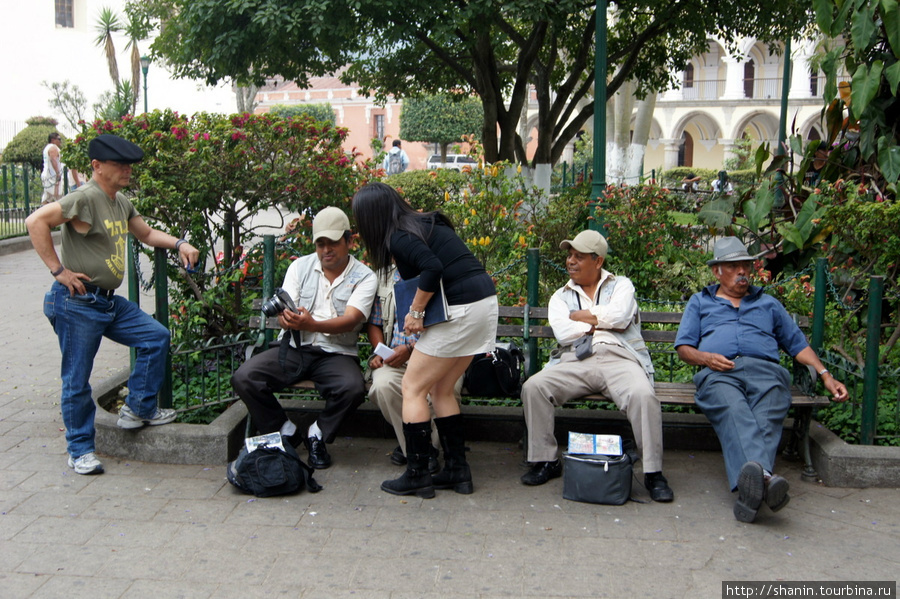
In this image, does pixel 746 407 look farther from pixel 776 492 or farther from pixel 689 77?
pixel 689 77

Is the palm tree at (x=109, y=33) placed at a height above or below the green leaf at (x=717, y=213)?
above

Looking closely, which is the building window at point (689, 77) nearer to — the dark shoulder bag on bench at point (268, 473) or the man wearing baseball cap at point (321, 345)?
the man wearing baseball cap at point (321, 345)

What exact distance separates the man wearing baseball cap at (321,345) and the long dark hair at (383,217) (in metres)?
0.52

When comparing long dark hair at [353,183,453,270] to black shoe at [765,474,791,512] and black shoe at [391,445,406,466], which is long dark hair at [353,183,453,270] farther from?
black shoe at [765,474,791,512]

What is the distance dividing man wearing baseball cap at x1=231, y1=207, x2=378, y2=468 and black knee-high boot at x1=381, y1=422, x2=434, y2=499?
48 cm

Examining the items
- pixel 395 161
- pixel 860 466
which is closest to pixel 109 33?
pixel 395 161

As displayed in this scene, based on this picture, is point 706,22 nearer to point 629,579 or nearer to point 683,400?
point 683,400

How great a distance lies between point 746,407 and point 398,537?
76.1 inches

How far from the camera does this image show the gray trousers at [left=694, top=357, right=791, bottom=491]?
4.47 metres

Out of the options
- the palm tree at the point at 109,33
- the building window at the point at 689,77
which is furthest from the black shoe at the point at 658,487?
the building window at the point at 689,77

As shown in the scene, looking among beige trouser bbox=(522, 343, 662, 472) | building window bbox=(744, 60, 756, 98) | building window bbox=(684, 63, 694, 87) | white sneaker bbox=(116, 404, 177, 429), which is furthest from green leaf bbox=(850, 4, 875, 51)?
building window bbox=(744, 60, 756, 98)

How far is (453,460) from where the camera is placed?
480 cm

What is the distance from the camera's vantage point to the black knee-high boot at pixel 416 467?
466cm

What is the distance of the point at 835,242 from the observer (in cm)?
676
